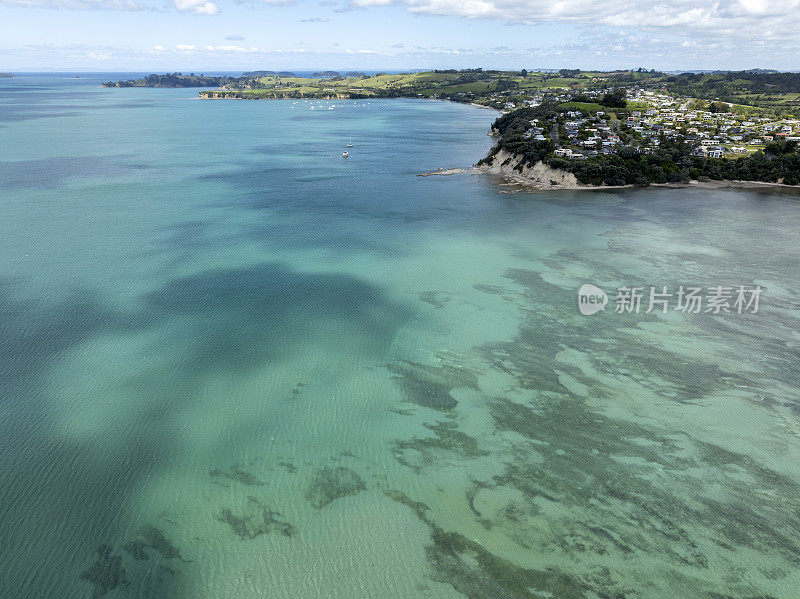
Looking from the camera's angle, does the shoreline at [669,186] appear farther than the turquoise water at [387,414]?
Yes

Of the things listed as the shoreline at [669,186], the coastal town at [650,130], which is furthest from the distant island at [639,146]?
the shoreline at [669,186]

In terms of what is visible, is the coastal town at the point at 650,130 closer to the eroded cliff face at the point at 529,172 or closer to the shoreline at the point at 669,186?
the eroded cliff face at the point at 529,172

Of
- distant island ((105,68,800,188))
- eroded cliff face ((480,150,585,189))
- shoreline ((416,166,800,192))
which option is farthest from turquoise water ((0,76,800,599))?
distant island ((105,68,800,188))

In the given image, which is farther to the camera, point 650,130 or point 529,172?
point 650,130

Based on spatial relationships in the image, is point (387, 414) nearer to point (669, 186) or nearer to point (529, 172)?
point (529, 172)

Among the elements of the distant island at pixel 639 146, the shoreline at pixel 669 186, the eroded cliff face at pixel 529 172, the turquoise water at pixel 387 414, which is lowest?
the turquoise water at pixel 387 414

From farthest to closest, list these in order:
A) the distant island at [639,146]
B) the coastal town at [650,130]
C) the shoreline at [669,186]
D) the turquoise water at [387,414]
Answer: the coastal town at [650,130], the distant island at [639,146], the shoreline at [669,186], the turquoise water at [387,414]

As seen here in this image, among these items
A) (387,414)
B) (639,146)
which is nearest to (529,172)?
(639,146)
